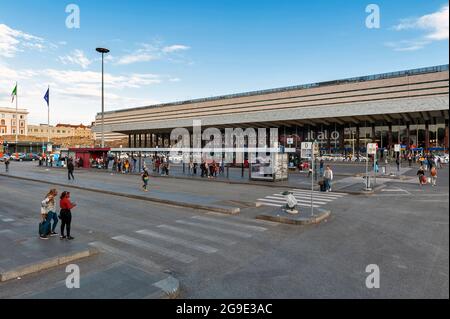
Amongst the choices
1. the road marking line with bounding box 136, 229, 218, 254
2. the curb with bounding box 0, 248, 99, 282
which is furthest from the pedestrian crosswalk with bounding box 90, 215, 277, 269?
the curb with bounding box 0, 248, 99, 282

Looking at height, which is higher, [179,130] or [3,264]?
[179,130]

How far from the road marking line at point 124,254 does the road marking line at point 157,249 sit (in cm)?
53

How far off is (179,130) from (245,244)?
56.4m

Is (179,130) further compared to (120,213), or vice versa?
(179,130)

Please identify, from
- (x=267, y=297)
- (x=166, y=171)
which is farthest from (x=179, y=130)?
(x=267, y=297)

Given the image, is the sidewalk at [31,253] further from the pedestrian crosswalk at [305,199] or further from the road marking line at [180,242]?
the pedestrian crosswalk at [305,199]

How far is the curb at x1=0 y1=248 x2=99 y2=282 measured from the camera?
21.1 ft

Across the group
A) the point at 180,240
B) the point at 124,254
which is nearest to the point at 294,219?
the point at 180,240

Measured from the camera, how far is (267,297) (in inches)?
218

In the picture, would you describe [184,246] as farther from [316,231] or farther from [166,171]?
[166,171]

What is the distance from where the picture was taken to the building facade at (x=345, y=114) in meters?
42.0

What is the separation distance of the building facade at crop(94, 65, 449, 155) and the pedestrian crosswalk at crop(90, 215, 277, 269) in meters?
15.6

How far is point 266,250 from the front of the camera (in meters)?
8.22

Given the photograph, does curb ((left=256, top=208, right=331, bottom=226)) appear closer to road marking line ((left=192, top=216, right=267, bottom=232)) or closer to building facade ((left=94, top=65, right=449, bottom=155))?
road marking line ((left=192, top=216, right=267, bottom=232))
